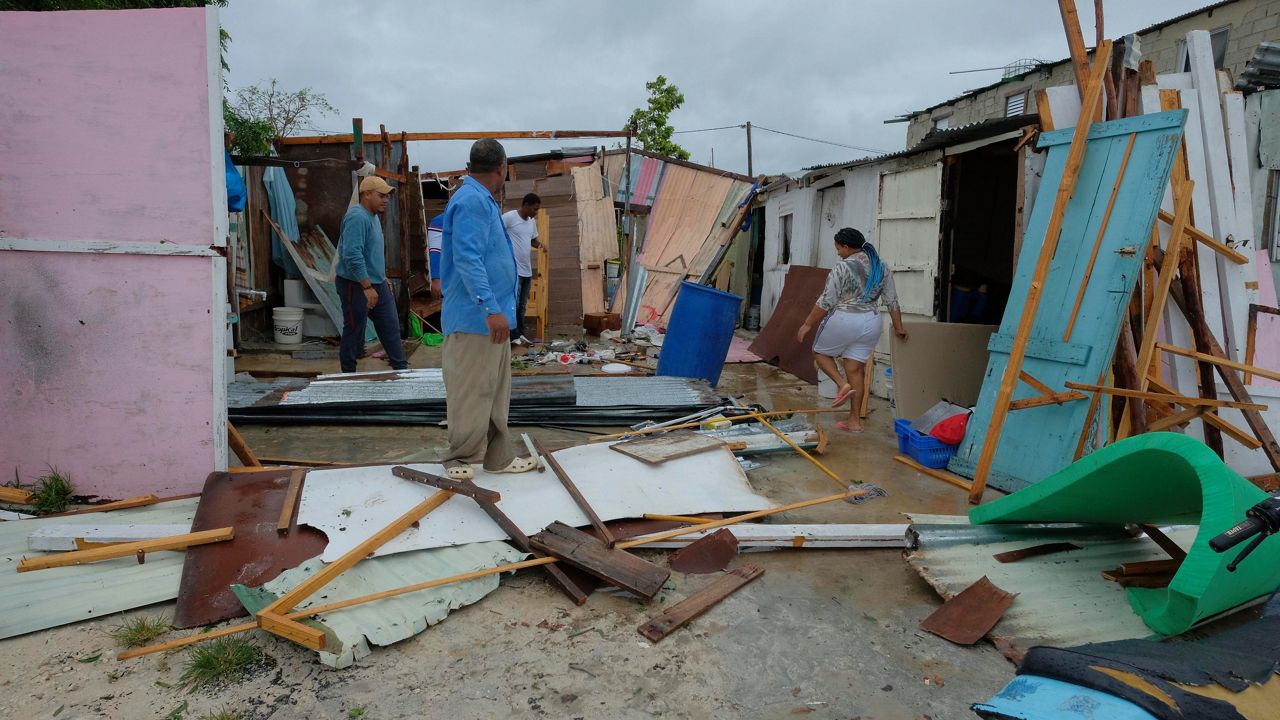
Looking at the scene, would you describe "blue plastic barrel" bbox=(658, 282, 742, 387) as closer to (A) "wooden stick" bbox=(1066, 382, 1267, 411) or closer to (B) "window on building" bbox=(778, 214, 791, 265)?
(A) "wooden stick" bbox=(1066, 382, 1267, 411)

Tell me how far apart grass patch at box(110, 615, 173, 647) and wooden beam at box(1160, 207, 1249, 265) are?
17.7 feet

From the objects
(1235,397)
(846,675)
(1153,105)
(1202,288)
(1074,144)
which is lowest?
(846,675)

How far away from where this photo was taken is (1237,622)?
2.28 meters

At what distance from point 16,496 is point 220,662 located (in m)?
1.92

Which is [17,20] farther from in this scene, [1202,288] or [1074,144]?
[1202,288]

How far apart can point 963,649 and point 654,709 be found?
1.18 m

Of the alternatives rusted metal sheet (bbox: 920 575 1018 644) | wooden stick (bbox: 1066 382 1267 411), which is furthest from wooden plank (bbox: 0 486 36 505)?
wooden stick (bbox: 1066 382 1267 411)

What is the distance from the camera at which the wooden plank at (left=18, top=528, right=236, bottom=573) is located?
8.86ft

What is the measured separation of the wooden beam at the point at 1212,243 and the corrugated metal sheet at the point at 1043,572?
1879 mm

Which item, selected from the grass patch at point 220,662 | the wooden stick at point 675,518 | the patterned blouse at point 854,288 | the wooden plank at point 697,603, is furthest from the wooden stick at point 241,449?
the patterned blouse at point 854,288

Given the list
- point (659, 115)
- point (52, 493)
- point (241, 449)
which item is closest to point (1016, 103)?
Answer: point (659, 115)

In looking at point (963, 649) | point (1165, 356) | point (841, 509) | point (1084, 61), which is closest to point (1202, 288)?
point (1165, 356)

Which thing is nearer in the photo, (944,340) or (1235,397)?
(1235,397)

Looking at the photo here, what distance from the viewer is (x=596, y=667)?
7.86 feet
